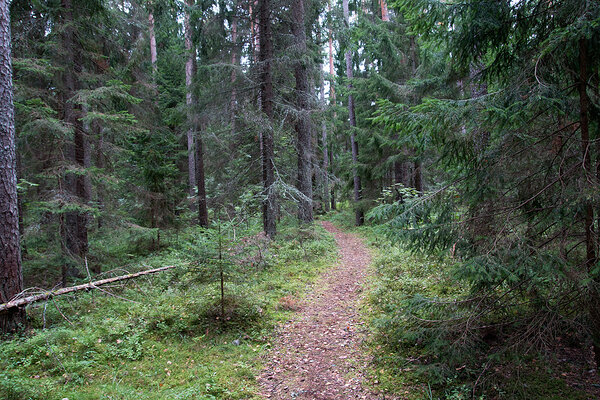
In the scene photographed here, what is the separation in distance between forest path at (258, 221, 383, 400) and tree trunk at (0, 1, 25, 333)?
4.53 metres

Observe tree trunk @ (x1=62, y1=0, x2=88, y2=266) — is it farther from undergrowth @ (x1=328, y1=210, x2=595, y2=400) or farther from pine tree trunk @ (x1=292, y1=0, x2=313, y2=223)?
undergrowth @ (x1=328, y1=210, x2=595, y2=400)

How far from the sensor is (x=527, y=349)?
13.0 feet

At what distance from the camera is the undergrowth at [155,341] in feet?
13.9

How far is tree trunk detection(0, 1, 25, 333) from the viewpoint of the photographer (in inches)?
215

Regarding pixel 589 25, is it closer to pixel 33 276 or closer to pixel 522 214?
pixel 522 214

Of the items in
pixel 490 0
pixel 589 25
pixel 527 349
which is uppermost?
pixel 490 0

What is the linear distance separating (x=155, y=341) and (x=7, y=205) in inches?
137

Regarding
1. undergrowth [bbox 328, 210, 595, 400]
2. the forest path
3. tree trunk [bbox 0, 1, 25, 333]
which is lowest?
the forest path

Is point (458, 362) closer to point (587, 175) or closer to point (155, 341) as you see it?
point (587, 175)

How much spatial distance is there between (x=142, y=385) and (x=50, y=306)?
11.6 ft

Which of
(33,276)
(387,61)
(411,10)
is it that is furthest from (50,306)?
(387,61)

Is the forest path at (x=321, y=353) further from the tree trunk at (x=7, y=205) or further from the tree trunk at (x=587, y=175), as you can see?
the tree trunk at (x=7, y=205)

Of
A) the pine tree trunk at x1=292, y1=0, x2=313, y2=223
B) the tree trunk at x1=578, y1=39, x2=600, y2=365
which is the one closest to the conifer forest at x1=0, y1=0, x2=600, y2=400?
the tree trunk at x1=578, y1=39, x2=600, y2=365

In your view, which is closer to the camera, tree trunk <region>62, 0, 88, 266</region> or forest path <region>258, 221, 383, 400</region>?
forest path <region>258, 221, 383, 400</region>
